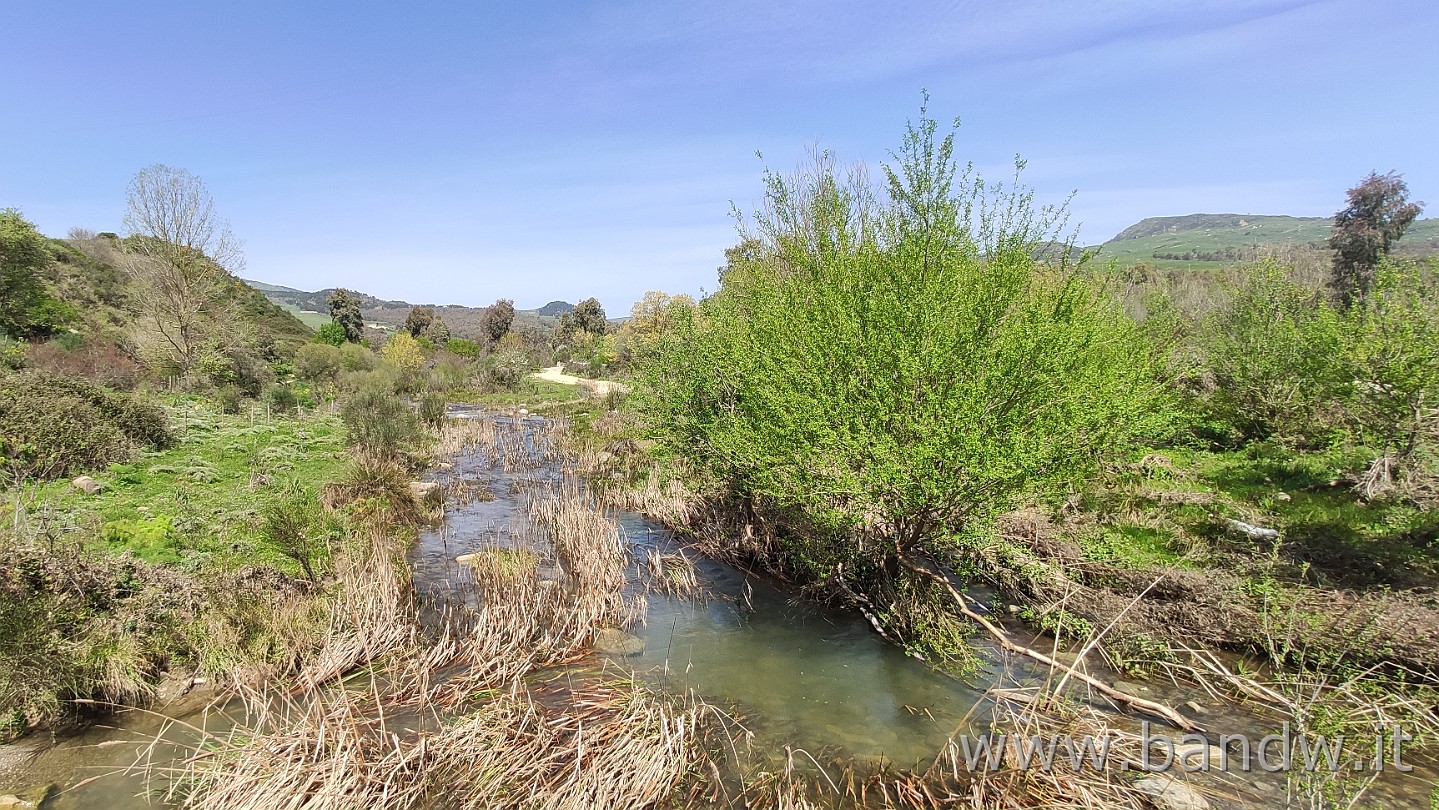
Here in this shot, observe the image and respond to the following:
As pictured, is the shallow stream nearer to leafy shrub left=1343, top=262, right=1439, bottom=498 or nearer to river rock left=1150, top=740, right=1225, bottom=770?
river rock left=1150, top=740, right=1225, bottom=770

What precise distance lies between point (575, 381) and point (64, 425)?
43183 millimetres

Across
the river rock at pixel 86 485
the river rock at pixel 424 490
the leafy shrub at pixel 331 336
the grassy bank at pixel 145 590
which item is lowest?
the river rock at pixel 424 490

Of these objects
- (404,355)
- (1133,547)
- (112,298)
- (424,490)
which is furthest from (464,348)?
(1133,547)

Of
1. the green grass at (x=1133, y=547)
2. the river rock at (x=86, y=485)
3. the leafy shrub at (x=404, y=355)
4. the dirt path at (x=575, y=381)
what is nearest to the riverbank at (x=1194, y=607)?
the green grass at (x=1133, y=547)

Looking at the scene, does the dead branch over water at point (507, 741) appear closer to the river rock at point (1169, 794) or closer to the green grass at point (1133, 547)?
the river rock at point (1169, 794)

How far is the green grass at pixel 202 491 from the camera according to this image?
10.1 m

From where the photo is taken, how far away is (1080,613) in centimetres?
1002

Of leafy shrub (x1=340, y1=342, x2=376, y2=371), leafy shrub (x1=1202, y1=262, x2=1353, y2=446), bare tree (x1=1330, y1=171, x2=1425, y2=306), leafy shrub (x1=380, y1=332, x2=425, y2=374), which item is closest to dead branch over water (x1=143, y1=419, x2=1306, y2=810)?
leafy shrub (x1=1202, y1=262, x2=1353, y2=446)

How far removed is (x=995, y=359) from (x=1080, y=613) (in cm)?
461

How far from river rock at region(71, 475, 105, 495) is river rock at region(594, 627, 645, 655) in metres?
10.6

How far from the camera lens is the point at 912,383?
8.76m

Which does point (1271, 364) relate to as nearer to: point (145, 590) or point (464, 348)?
point (145, 590)

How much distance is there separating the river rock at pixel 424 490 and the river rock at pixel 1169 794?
619 inches

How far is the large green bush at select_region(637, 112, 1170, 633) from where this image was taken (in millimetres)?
8391
